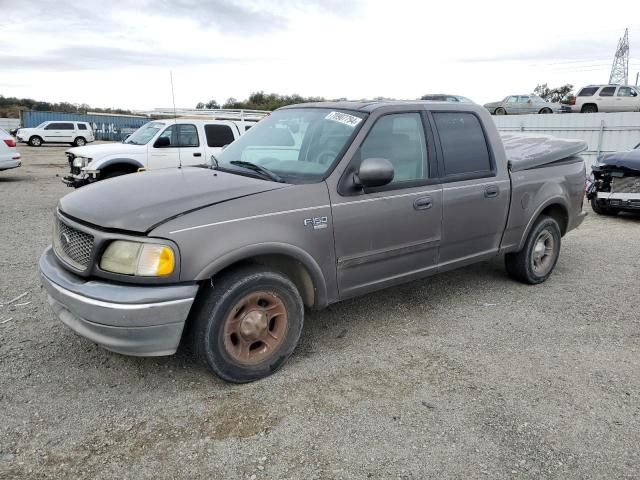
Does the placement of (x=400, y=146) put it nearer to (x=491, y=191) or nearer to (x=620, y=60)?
(x=491, y=191)

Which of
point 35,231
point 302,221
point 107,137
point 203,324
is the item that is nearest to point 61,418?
point 203,324

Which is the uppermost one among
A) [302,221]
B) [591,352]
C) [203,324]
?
[302,221]

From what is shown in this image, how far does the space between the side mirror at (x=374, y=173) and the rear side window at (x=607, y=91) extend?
2475 centimetres

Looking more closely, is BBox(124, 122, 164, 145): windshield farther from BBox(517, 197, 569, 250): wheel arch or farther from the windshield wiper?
BBox(517, 197, 569, 250): wheel arch

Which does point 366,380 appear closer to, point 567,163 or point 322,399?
point 322,399

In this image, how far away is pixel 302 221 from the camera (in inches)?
135

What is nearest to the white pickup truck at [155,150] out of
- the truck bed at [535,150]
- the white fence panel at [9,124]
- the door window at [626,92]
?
the truck bed at [535,150]

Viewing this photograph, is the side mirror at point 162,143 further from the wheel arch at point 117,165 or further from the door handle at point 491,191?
the door handle at point 491,191

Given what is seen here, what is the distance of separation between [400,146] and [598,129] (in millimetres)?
14831

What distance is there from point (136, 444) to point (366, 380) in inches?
56.7

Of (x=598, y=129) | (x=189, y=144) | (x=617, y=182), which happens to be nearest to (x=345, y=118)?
(x=617, y=182)

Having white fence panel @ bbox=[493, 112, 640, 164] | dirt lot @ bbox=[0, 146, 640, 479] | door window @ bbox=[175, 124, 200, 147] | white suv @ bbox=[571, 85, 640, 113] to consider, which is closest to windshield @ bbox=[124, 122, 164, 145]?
door window @ bbox=[175, 124, 200, 147]

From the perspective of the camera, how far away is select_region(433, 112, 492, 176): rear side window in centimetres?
436

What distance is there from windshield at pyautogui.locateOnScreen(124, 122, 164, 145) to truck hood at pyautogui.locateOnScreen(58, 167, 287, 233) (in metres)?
7.32
